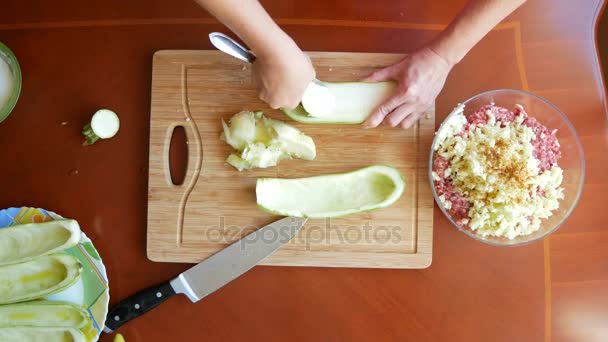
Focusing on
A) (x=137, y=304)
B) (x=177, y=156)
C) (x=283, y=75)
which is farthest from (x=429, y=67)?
(x=137, y=304)

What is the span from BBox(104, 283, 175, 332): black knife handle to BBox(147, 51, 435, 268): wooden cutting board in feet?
0.39

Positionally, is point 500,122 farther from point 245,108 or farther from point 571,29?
point 245,108

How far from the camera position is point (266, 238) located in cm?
174

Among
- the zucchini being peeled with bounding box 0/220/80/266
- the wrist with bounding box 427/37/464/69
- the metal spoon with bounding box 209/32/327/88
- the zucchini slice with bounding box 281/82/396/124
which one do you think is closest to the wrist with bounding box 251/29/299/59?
the metal spoon with bounding box 209/32/327/88

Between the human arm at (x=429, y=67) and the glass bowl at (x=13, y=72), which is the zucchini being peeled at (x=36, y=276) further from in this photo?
the human arm at (x=429, y=67)

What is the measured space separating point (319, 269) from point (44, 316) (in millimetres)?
965

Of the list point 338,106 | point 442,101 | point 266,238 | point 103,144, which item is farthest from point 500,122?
point 103,144

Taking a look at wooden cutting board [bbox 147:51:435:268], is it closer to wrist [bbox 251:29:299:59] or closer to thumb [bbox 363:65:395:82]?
thumb [bbox 363:65:395:82]

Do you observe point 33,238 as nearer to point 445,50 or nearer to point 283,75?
point 283,75

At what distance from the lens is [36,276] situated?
166cm

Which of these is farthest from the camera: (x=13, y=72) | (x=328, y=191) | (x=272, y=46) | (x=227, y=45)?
(x=13, y=72)

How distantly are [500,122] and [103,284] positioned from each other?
154 cm

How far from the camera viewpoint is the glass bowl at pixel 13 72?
183 cm

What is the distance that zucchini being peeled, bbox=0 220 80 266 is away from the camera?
165 centimetres
